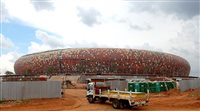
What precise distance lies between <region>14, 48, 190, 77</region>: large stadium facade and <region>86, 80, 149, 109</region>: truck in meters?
57.3

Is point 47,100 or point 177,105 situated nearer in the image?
point 177,105

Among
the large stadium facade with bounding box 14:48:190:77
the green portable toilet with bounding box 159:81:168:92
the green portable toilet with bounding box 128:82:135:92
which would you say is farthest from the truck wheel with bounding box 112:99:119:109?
the large stadium facade with bounding box 14:48:190:77

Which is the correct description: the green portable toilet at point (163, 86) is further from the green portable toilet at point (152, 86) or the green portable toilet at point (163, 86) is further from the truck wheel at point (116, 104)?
the truck wheel at point (116, 104)

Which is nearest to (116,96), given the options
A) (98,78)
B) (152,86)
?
(152,86)

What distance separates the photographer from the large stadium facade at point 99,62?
3460 inches

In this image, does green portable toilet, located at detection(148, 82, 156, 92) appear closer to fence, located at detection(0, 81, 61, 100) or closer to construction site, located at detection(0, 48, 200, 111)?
construction site, located at detection(0, 48, 200, 111)

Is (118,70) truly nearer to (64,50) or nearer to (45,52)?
(64,50)

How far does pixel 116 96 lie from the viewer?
84.3 ft

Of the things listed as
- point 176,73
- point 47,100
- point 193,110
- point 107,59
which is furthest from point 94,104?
point 176,73

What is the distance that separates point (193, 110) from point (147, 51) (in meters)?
71.3

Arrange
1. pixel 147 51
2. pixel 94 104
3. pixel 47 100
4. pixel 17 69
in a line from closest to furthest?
pixel 94 104 < pixel 47 100 < pixel 147 51 < pixel 17 69

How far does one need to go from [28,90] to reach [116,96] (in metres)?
9.73

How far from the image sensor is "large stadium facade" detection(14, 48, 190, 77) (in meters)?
87.9

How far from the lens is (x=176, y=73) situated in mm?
99562
